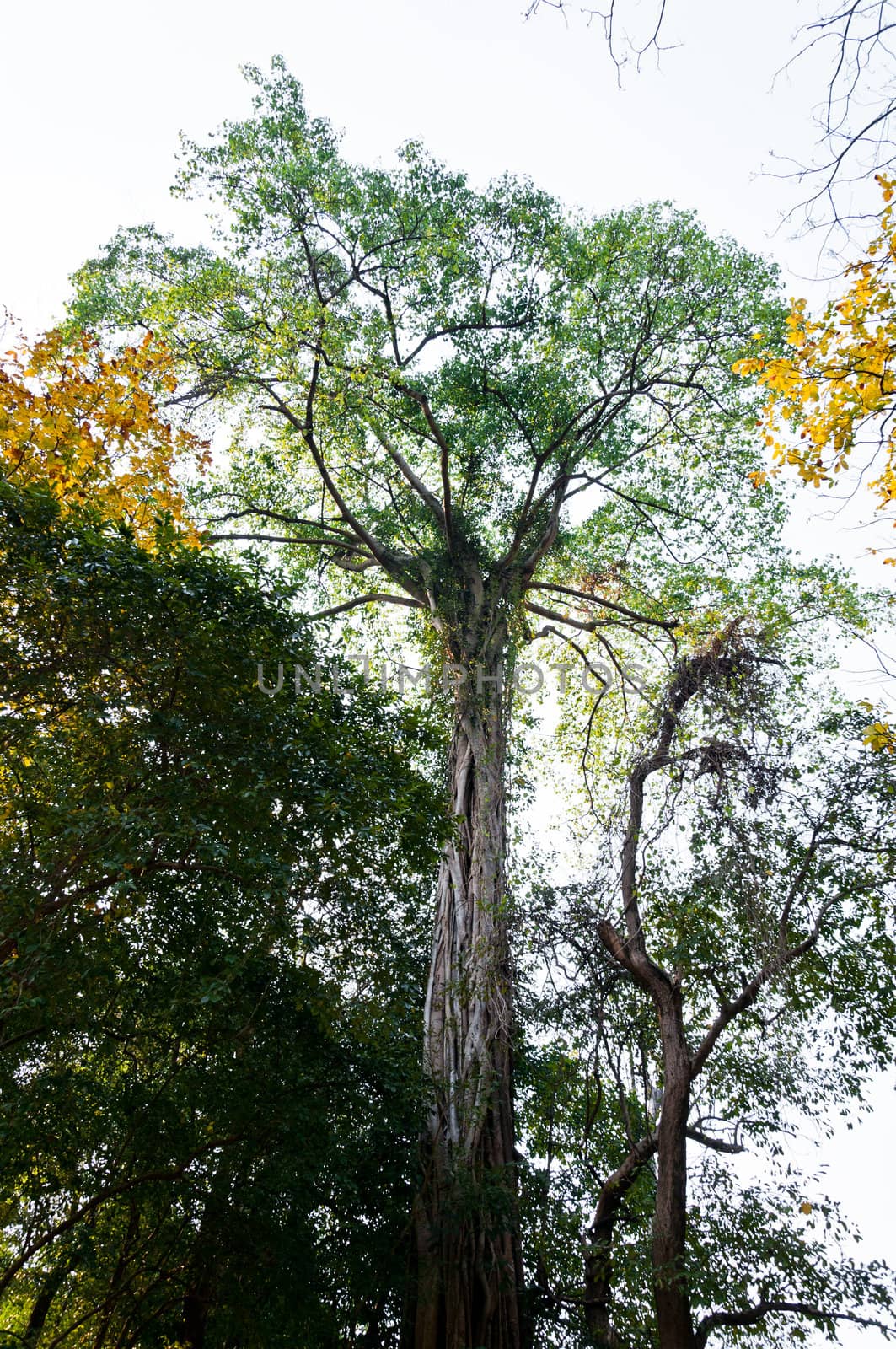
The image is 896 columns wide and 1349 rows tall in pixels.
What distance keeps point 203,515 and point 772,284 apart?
608 centimetres

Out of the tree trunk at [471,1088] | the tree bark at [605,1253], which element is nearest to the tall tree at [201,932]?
the tree trunk at [471,1088]

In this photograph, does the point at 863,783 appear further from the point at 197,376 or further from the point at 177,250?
the point at 177,250

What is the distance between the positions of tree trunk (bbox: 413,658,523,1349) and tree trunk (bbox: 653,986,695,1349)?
881 millimetres

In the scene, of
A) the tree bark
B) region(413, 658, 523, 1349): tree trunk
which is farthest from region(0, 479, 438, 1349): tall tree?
the tree bark

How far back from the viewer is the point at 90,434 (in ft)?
19.1

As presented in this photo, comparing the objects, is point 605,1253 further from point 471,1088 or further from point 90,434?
point 90,434

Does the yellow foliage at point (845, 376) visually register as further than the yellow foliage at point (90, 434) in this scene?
No

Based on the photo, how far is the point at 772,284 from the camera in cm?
841

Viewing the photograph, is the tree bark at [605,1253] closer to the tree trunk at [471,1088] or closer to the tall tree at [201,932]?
the tree trunk at [471,1088]

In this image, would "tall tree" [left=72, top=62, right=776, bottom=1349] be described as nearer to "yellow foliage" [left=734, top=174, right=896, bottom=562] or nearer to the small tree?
the small tree

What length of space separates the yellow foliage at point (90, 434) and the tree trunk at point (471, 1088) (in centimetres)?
287

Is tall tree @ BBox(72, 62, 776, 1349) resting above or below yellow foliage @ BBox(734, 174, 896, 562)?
above

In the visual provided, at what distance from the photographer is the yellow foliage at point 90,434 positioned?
5.23 m

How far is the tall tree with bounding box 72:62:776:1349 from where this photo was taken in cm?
734
